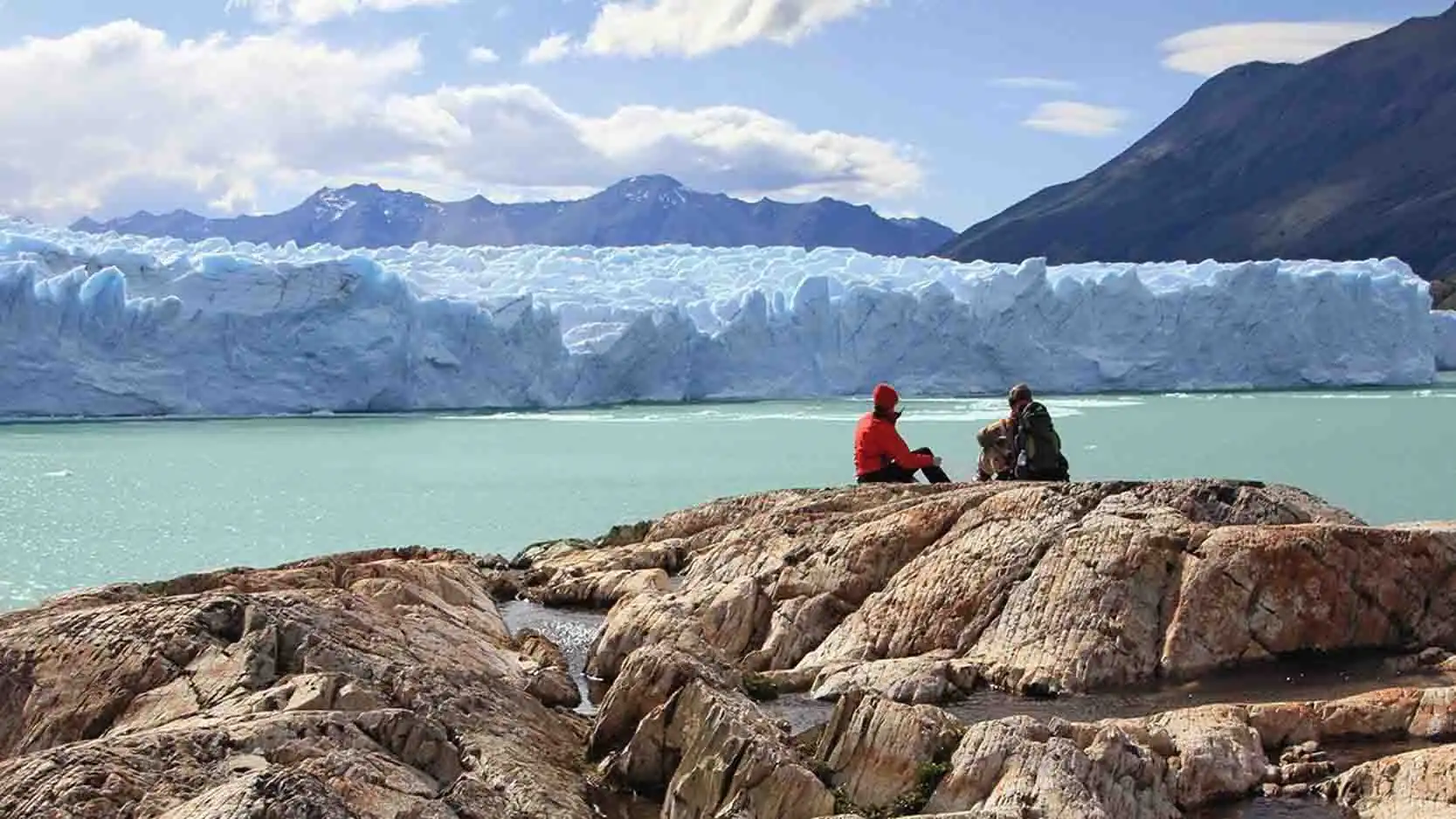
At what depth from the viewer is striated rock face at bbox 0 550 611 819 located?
15.3 feet

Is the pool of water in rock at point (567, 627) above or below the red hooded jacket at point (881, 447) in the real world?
below

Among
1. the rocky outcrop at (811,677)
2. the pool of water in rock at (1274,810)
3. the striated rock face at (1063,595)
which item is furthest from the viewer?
the striated rock face at (1063,595)

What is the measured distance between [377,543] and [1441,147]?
406 feet

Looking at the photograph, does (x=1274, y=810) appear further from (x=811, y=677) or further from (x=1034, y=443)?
(x=1034, y=443)

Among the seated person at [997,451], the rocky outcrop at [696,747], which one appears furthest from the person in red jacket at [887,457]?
the rocky outcrop at [696,747]

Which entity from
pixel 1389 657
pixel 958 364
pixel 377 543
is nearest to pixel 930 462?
pixel 1389 657

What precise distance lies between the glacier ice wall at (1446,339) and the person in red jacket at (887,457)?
43.2 m

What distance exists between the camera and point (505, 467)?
27578 millimetres

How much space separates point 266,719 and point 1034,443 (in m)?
6.22

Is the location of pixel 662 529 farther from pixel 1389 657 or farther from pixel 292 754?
pixel 292 754

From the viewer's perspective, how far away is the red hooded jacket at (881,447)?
35.1 ft

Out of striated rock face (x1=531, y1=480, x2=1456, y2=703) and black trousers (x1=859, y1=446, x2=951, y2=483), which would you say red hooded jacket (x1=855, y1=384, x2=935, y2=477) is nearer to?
black trousers (x1=859, y1=446, x2=951, y2=483)

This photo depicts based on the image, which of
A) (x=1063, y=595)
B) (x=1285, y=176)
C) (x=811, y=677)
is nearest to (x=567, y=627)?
(x=811, y=677)

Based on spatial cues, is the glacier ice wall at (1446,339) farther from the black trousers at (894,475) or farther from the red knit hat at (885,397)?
the red knit hat at (885,397)
